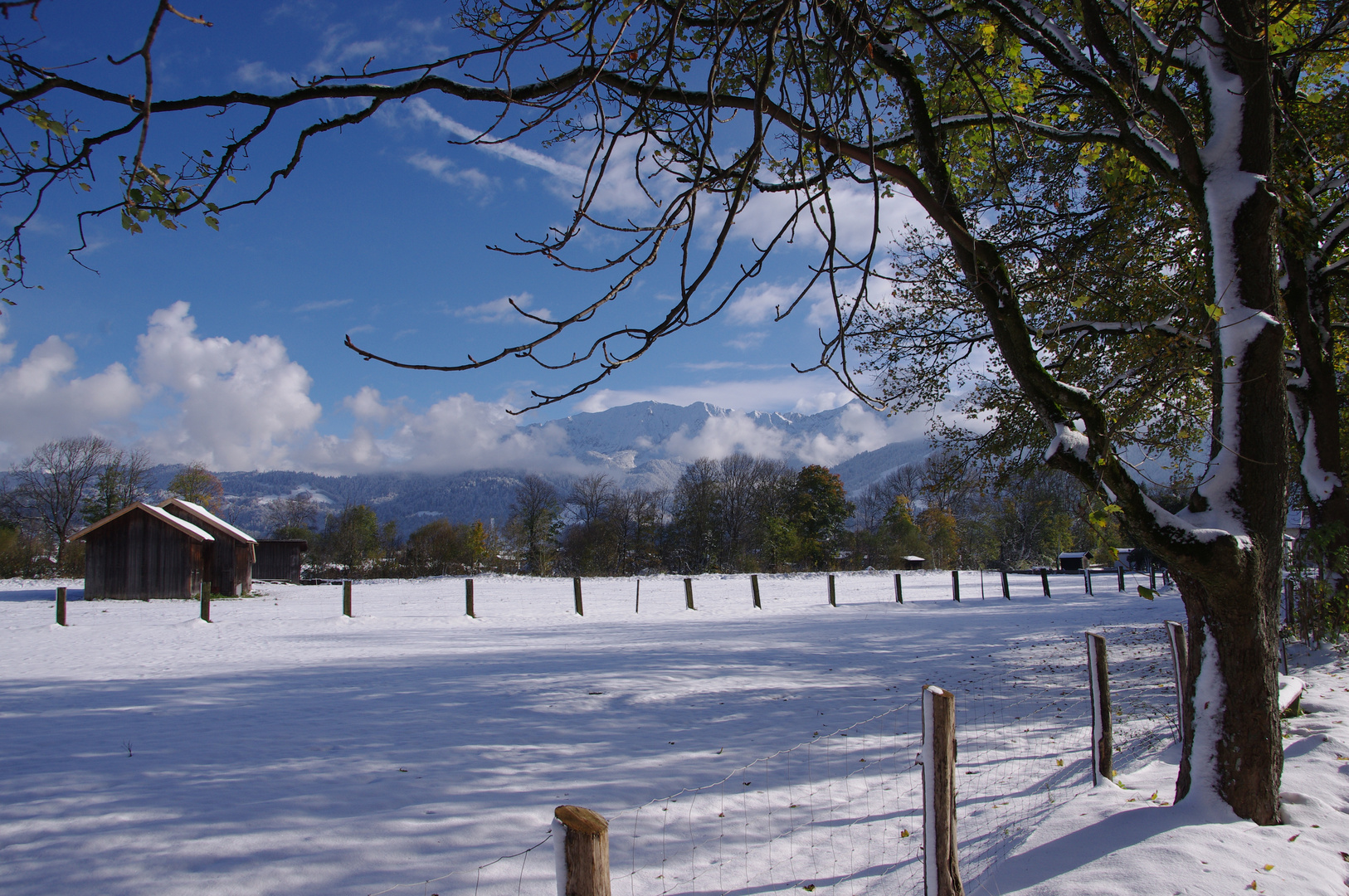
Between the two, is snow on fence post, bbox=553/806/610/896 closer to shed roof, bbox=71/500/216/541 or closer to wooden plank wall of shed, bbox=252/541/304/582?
shed roof, bbox=71/500/216/541

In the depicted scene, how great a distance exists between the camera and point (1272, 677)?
12.5ft

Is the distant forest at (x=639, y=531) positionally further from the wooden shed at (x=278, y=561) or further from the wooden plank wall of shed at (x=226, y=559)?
the wooden plank wall of shed at (x=226, y=559)

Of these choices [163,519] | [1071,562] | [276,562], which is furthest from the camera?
[1071,562]

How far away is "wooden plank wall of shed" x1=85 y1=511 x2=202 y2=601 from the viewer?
2573 centimetres

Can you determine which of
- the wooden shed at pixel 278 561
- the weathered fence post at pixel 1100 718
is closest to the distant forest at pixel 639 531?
the wooden shed at pixel 278 561

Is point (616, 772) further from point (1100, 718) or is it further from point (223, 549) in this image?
point (223, 549)

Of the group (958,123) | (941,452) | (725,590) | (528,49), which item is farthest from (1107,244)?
(725,590)

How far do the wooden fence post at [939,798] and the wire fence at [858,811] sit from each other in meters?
0.72

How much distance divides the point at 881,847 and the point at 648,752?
277 cm

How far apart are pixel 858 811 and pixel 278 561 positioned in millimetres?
43238

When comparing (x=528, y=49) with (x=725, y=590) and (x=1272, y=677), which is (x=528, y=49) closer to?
(x=1272, y=677)

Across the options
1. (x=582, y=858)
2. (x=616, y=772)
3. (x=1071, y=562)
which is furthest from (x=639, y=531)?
(x=582, y=858)

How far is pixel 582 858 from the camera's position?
1963 mm

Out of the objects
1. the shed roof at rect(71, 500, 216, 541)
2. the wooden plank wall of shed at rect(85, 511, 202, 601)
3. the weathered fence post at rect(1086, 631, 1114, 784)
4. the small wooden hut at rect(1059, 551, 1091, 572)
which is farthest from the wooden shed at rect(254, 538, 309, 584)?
the small wooden hut at rect(1059, 551, 1091, 572)
